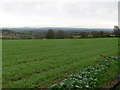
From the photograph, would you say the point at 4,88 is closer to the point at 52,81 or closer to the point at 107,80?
the point at 52,81

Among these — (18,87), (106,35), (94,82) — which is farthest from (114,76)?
(106,35)

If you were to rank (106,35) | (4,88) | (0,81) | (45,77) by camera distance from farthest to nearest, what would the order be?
(106,35), (45,77), (0,81), (4,88)

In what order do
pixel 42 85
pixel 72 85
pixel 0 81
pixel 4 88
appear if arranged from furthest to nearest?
pixel 0 81 < pixel 42 85 < pixel 4 88 < pixel 72 85

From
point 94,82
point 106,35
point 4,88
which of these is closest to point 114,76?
point 94,82

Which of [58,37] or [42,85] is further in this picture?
[58,37]

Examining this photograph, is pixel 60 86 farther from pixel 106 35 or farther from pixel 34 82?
pixel 106 35

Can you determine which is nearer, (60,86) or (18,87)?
(60,86)

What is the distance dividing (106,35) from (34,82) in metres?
72.8

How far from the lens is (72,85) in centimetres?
501

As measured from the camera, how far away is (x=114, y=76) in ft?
22.8

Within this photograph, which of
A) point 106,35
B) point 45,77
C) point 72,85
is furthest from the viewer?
point 106,35

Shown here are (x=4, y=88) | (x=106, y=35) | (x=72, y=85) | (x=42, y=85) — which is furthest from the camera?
(x=106, y=35)

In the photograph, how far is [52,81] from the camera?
6555 millimetres

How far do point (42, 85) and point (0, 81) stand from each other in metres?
1.99
